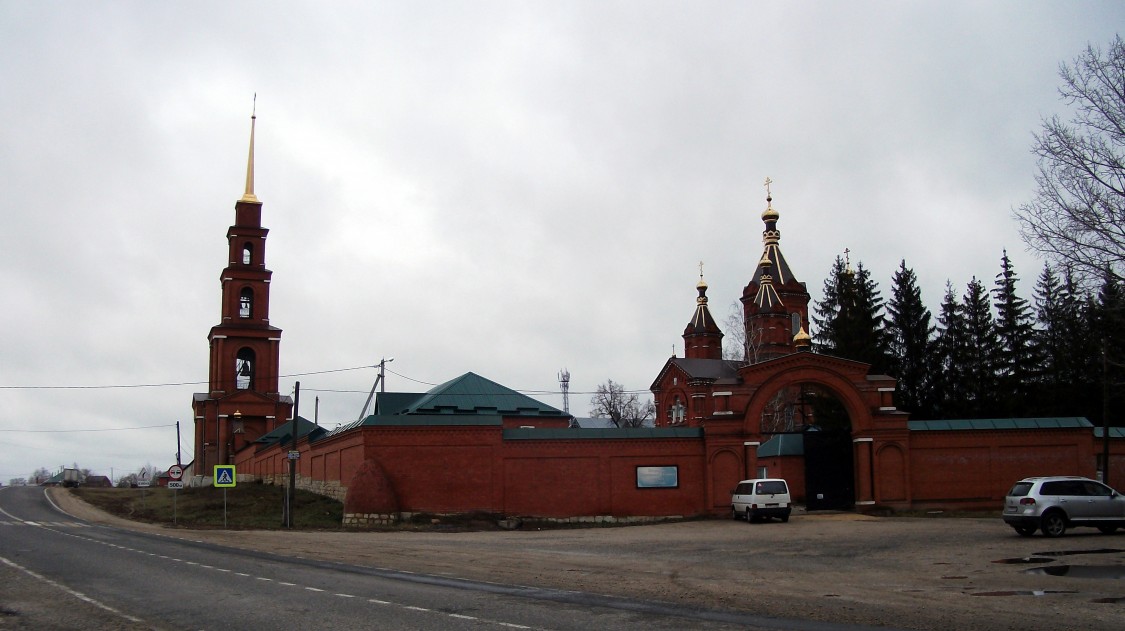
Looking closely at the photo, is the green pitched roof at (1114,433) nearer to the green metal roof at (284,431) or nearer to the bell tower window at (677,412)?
the bell tower window at (677,412)

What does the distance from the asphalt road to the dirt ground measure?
1.08 m

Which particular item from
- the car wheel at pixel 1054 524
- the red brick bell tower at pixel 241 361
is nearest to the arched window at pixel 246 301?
the red brick bell tower at pixel 241 361

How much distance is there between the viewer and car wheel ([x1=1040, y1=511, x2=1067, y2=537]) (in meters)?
24.1

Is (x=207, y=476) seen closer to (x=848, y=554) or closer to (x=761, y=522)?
(x=761, y=522)

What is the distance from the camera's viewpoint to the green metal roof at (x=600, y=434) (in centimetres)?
3681

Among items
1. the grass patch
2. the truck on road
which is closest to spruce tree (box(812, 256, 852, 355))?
the grass patch

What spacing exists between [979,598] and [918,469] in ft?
80.7

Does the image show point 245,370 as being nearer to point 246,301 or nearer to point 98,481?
point 246,301

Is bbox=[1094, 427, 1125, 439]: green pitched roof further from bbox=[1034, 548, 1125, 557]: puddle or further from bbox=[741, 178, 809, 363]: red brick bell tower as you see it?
bbox=[741, 178, 809, 363]: red brick bell tower

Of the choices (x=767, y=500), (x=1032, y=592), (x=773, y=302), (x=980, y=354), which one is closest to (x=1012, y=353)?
(x=980, y=354)

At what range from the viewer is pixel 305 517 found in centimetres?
3872

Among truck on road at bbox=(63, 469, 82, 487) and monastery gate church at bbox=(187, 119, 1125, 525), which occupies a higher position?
monastery gate church at bbox=(187, 119, 1125, 525)

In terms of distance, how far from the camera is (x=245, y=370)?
68.6m

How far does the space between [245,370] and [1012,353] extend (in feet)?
173
